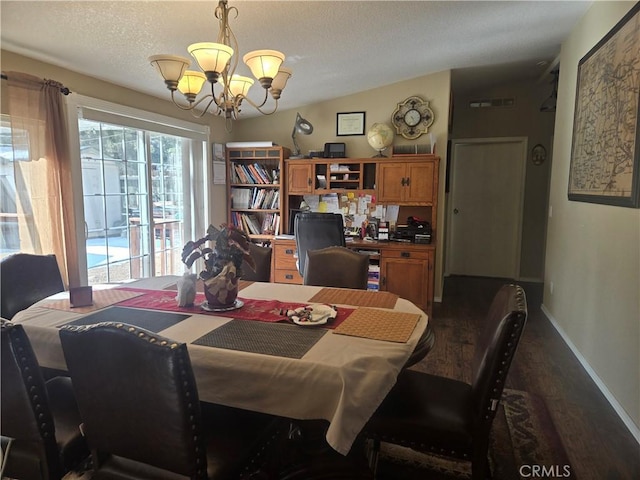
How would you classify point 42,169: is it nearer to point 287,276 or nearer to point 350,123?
point 287,276

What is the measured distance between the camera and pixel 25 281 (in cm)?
221

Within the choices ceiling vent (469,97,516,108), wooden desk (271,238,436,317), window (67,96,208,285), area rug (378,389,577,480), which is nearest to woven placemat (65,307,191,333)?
area rug (378,389,577,480)

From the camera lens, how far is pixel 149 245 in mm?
3906

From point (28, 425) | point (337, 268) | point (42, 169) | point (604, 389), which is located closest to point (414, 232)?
point (337, 268)

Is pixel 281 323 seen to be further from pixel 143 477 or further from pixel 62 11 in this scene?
pixel 62 11

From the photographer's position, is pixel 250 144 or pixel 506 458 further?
pixel 250 144

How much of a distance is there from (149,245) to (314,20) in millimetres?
2510

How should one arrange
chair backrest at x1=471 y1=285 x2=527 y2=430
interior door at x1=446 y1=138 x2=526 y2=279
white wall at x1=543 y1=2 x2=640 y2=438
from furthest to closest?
interior door at x1=446 y1=138 x2=526 y2=279, white wall at x1=543 y1=2 x2=640 y2=438, chair backrest at x1=471 y1=285 x2=527 y2=430

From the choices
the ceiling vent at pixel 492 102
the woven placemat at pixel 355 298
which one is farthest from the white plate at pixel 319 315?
the ceiling vent at pixel 492 102

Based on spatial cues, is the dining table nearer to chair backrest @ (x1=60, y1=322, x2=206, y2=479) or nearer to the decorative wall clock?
chair backrest @ (x1=60, y1=322, x2=206, y2=479)

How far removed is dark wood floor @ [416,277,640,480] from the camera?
1.97 metres

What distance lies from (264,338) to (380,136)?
3204mm

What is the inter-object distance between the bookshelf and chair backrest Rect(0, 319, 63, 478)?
343 centimetres

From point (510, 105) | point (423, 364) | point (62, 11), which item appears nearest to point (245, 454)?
point (423, 364)
